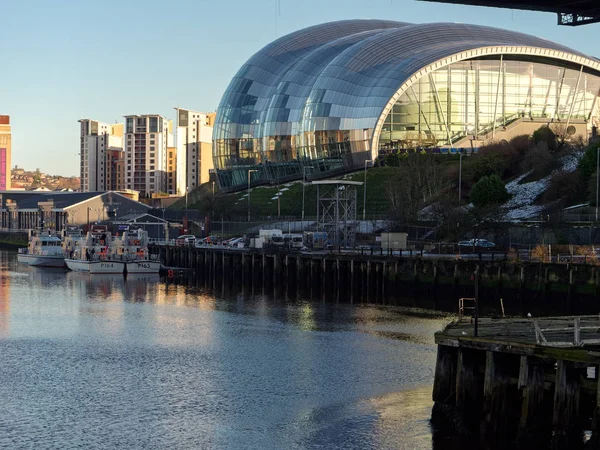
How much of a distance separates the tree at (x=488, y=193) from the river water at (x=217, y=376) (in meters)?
24.8

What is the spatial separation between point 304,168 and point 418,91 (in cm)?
1443

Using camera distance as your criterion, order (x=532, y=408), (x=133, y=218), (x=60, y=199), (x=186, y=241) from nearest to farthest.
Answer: (x=532, y=408) < (x=186, y=241) < (x=133, y=218) < (x=60, y=199)

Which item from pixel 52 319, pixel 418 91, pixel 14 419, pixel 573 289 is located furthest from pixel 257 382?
pixel 418 91

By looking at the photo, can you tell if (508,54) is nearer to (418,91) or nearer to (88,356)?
(418,91)

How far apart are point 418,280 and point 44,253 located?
44962 millimetres

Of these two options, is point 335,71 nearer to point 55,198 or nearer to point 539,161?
point 539,161

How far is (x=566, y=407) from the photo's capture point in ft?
86.3

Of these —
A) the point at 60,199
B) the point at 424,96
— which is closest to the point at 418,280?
the point at 424,96

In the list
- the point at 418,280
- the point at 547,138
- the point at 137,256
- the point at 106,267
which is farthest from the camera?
the point at 547,138

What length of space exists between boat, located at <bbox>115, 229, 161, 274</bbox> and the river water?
24286 mm

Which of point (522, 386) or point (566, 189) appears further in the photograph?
point (566, 189)

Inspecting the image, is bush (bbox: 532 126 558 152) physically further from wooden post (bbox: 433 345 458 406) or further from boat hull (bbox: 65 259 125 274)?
wooden post (bbox: 433 345 458 406)

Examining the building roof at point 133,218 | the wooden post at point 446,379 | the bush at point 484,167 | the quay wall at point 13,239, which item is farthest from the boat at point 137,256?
the wooden post at point 446,379

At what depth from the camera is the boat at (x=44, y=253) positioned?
94.6m
